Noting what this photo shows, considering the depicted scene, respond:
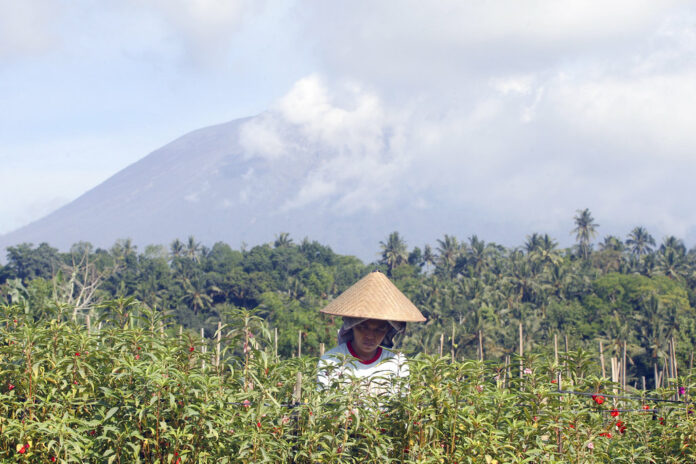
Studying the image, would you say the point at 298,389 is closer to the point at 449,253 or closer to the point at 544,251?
the point at 544,251

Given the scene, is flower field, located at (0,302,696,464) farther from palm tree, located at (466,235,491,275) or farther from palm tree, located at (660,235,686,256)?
palm tree, located at (660,235,686,256)

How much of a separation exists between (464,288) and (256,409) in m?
50.6

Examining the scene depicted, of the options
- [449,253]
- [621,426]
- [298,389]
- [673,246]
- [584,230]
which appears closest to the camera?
[298,389]

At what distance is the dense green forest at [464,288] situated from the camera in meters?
44.0

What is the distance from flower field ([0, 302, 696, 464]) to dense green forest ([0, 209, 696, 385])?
31794mm

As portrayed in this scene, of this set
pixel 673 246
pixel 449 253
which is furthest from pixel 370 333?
pixel 673 246

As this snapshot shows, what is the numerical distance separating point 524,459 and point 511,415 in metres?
0.21

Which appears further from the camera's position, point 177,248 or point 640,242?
point 177,248

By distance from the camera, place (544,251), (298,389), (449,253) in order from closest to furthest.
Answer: (298,389) → (544,251) → (449,253)

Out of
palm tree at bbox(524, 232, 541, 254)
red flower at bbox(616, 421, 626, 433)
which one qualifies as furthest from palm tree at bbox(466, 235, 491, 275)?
red flower at bbox(616, 421, 626, 433)

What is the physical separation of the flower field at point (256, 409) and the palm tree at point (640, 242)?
84257 millimetres

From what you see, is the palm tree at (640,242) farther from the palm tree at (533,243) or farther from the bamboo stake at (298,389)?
the bamboo stake at (298,389)

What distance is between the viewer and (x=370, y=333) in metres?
4.74

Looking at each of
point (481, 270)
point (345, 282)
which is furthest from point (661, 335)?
point (345, 282)
